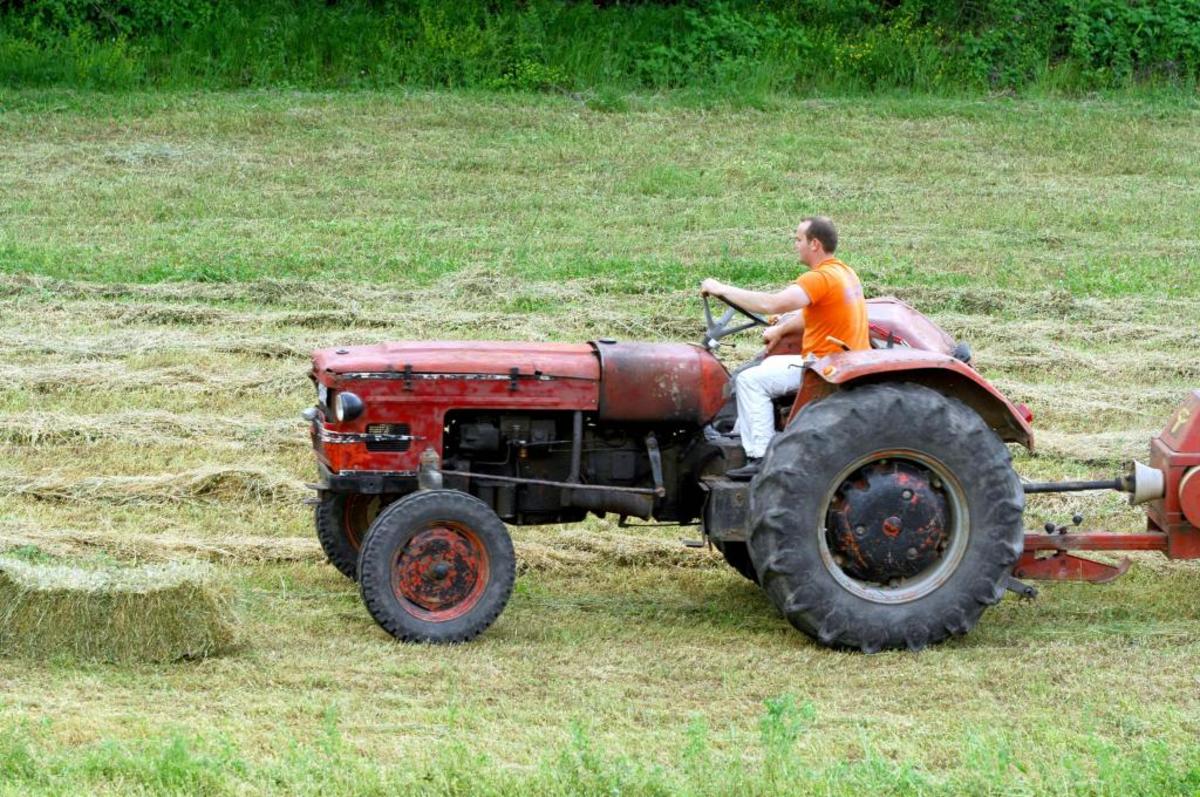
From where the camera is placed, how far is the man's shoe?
23.8 ft

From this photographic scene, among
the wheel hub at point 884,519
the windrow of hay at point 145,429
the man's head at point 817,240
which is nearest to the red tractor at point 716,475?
the wheel hub at point 884,519

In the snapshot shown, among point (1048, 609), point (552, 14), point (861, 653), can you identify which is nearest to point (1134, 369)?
point (1048, 609)

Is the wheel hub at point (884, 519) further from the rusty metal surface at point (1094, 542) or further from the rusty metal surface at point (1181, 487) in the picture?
the rusty metal surface at point (1181, 487)

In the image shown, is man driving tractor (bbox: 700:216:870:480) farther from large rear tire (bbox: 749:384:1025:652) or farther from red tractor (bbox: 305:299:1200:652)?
large rear tire (bbox: 749:384:1025:652)

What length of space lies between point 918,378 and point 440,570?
6.43ft

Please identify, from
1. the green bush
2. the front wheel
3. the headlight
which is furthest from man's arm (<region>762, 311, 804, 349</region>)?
the green bush

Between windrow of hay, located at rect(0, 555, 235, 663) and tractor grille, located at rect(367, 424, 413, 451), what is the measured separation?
93 centimetres

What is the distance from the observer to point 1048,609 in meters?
7.71

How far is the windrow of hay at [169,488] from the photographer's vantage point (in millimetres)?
8953

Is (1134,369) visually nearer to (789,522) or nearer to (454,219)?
(789,522)

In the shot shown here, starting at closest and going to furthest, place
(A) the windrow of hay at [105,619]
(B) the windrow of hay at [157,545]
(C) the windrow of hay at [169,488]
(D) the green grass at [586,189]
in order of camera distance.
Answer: (A) the windrow of hay at [105,619]
(B) the windrow of hay at [157,545]
(C) the windrow of hay at [169,488]
(D) the green grass at [586,189]

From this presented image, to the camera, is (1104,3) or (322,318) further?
(1104,3)

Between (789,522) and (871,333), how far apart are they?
126 centimetres

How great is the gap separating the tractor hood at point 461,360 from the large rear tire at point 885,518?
2.89 feet
